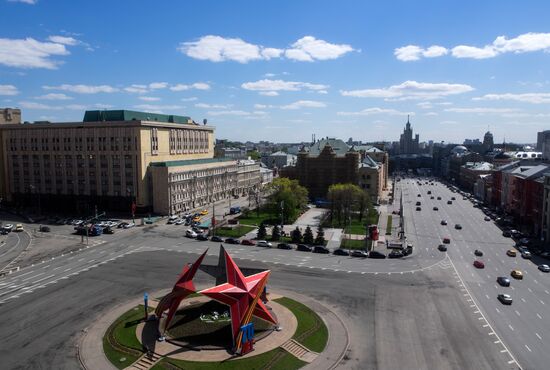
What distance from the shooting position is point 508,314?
49.0 meters

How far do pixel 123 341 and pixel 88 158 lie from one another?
89871mm

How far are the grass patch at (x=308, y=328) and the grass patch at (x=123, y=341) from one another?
636 inches

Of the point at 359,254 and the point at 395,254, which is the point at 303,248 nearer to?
the point at 359,254

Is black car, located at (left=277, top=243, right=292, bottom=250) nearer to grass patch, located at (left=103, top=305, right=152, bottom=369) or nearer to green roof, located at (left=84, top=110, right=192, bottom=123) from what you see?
grass patch, located at (left=103, top=305, right=152, bottom=369)

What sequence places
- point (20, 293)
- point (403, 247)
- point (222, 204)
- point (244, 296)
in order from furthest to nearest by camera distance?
point (222, 204) → point (403, 247) → point (20, 293) → point (244, 296)

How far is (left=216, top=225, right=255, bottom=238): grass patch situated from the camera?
93400 mm

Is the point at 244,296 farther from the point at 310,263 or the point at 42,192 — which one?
the point at 42,192

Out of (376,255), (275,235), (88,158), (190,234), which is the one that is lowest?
(376,255)

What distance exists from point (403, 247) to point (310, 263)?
23.1 metres

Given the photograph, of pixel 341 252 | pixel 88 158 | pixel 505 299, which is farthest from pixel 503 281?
pixel 88 158

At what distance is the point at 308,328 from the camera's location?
44.3m

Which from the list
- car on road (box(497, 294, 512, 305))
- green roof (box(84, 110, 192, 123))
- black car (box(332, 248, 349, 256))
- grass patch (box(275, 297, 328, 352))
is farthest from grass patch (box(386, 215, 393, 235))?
green roof (box(84, 110, 192, 123))

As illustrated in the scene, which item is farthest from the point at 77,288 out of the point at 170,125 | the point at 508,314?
the point at 170,125

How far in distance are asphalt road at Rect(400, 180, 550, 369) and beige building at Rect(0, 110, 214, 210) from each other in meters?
75.8
